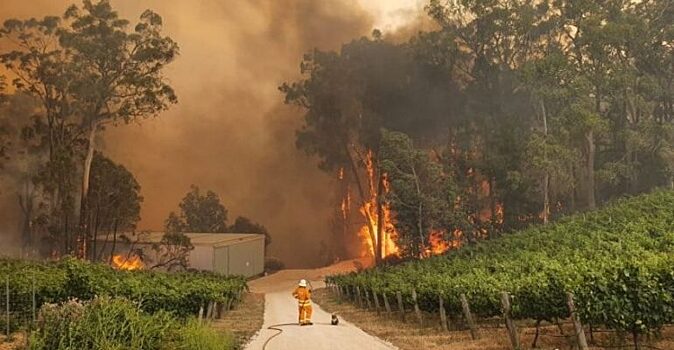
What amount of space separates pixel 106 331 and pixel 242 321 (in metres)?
17.7

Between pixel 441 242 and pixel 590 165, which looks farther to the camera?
pixel 441 242

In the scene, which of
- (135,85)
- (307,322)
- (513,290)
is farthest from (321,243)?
(513,290)

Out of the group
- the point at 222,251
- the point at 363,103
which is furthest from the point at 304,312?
the point at 363,103

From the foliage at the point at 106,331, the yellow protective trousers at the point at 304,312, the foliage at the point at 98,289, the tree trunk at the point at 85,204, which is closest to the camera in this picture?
the foliage at the point at 106,331

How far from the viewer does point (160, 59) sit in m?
63.6

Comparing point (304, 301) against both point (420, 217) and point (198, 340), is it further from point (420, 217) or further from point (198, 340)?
point (420, 217)

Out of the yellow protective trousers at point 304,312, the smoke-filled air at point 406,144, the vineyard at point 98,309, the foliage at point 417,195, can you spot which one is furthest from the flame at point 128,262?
the yellow protective trousers at point 304,312

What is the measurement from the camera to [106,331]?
12.7 metres

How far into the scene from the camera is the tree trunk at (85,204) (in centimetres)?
6016

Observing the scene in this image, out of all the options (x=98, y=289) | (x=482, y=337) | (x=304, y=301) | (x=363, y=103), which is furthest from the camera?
(x=363, y=103)

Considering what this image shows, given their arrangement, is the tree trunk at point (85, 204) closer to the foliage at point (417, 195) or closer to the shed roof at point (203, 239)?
the shed roof at point (203, 239)

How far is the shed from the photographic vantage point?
213ft

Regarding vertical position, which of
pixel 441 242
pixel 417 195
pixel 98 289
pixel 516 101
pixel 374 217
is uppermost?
pixel 516 101

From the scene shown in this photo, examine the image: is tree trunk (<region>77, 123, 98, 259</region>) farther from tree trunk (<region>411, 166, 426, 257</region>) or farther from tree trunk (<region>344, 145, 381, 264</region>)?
tree trunk (<region>411, 166, 426, 257</region>)
